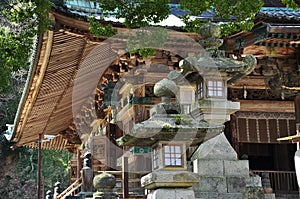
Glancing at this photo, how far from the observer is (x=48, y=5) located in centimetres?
746

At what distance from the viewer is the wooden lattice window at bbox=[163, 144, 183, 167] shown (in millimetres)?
6629

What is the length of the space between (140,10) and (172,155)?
2.52 meters

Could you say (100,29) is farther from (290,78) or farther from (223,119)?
(290,78)

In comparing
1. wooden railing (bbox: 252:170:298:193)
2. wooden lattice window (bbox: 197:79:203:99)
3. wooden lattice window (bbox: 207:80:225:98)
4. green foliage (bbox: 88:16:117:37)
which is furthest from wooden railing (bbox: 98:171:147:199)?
wooden railing (bbox: 252:170:298:193)

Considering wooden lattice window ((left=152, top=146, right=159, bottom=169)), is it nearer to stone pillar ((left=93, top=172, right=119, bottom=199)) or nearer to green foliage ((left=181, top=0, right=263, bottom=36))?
stone pillar ((left=93, top=172, right=119, bottom=199))

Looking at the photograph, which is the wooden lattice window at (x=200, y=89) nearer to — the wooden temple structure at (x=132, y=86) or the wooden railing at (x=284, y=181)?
the wooden temple structure at (x=132, y=86)

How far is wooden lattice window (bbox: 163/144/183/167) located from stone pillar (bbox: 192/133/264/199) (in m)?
1.29

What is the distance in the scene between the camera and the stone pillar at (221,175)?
7.93 metres

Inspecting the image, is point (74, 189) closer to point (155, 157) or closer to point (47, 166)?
point (155, 157)

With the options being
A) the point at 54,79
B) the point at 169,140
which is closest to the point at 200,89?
the point at 169,140

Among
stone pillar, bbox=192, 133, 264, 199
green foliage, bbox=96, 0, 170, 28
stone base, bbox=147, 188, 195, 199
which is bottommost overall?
stone base, bbox=147, 188, 195, 199

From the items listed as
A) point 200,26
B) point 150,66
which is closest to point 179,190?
point 200,26

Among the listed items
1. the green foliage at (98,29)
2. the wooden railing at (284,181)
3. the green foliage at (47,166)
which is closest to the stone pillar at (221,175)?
the green foliage at (98,29)

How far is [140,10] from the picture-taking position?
26.2 feet
